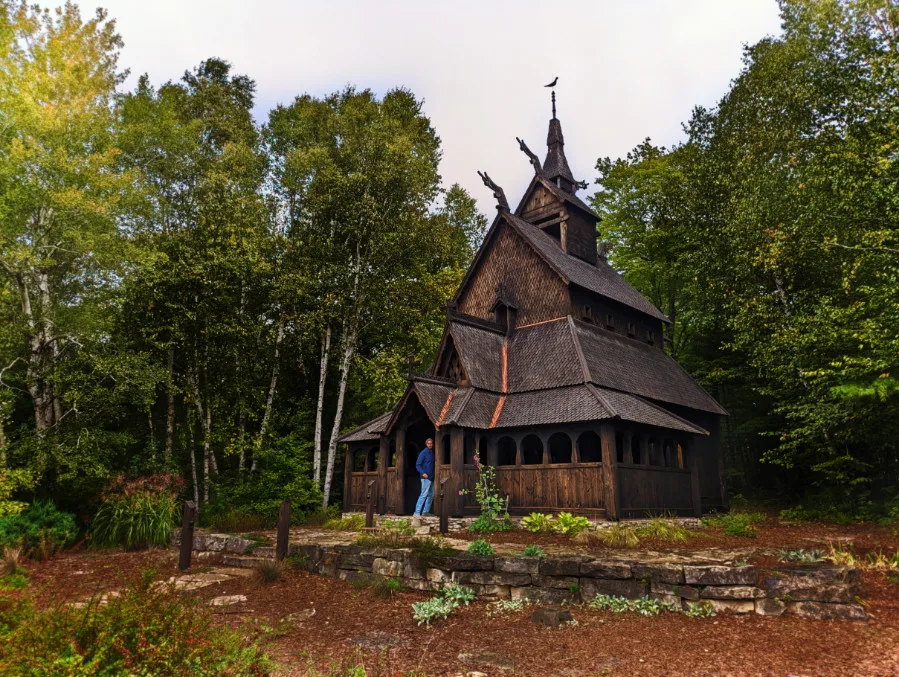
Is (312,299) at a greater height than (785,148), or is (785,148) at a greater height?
(785,148)

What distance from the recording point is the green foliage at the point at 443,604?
8500 millimetres

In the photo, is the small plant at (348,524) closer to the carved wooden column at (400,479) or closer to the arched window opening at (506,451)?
the carved wooden column at (400,479)

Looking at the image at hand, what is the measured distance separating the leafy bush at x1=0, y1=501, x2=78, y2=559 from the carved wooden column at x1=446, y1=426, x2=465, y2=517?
32.5ft

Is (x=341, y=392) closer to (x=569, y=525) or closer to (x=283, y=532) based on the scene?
(x=283, y=532)

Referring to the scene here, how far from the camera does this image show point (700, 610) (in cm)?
802

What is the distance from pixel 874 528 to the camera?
646 inches

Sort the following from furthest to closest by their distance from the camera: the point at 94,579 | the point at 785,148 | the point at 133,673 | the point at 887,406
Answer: the point at 785,148 < the point at 887,406 < the point at 94,579 < the point at 133,673

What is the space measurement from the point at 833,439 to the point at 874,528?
4.28 metres

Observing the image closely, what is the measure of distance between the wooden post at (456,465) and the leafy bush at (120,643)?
36.1 feet

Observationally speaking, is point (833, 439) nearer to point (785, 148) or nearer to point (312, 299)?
point (785, 148)

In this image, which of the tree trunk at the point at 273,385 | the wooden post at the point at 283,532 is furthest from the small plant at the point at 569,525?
the tree trunk at the point at 273,385

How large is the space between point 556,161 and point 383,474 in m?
16.3

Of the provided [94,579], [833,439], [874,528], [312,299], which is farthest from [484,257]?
[94,579]

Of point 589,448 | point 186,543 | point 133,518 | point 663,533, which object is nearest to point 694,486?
point 589,448
